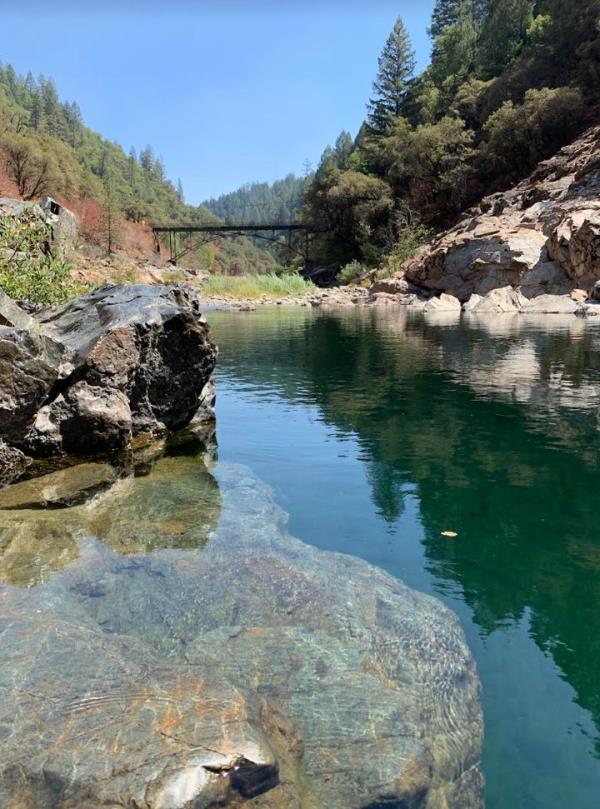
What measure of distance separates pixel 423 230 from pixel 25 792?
54.2 meters

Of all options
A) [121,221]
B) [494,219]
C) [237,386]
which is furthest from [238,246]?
[237,386]

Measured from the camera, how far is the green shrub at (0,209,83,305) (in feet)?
36.7

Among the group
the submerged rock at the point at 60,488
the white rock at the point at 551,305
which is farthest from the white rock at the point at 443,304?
the submerged rock at the point at 60,488

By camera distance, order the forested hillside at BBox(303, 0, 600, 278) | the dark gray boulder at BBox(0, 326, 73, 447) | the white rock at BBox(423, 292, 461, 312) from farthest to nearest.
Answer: the forested hillside at BBox(303, 0, 600, 278) → the white rock at BBox(423, 292, 461, 312) → the dark gray boulder at BBox(0, 326, 73, 447)

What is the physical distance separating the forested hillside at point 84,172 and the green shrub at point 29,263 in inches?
1884

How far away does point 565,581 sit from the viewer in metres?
5.57

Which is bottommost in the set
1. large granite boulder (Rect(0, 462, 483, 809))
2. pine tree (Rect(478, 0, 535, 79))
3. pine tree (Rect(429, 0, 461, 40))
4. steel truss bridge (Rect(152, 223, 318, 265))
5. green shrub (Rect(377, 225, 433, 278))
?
large granite boulder (Rect(0, 462, 483, 809))

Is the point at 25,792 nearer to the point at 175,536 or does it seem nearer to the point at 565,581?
the point at 175,536

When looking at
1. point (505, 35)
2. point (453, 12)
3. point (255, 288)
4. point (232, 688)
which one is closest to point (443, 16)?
point (453, 12)

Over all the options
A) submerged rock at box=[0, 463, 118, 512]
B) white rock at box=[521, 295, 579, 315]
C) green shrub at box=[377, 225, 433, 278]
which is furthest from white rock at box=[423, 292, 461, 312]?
submerged rock at box=[0, 463, 118, 512]

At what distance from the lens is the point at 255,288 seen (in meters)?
57.4

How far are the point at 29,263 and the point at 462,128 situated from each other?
5433 centimetres

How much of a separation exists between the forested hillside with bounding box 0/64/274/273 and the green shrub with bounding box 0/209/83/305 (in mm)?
47859

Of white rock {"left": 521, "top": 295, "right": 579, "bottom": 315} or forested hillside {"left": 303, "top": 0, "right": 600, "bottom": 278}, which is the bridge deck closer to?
forested hillside {"left": 303, "top": 0, "right": 600, "bottom": 278}
